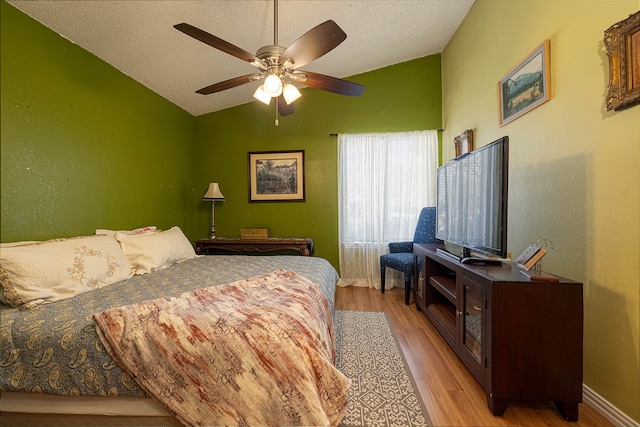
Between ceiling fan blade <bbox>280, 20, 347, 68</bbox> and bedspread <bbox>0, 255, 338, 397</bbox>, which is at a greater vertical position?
ceiling fan blade <bbox>280, 20, 347, 68</bbox>

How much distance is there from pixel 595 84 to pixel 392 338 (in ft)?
6.95

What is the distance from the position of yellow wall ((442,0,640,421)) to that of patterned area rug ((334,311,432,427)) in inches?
35.4

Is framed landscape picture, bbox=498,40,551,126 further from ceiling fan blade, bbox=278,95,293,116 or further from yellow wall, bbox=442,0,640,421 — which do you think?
ceiling fan blade, bbox=278,95,293,116

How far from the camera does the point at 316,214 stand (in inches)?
150

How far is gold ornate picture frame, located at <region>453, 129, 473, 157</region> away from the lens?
2854 millimetres

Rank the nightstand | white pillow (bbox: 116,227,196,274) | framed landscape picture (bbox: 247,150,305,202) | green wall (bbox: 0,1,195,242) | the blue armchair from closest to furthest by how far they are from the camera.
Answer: green wall (bbox: 0,1,195,242) → white pillow (bbox: 116,227,196,274) → the blue armchair → the nightstand → framed landscape picture (bbox: 247,150,305,202)

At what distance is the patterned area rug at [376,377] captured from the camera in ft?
4.62

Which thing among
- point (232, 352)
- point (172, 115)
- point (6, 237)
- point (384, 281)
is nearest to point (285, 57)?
point (232, 352)

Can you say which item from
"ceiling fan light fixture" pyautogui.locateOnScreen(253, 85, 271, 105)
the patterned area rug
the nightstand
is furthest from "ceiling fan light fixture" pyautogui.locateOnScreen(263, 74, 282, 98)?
the nightstand

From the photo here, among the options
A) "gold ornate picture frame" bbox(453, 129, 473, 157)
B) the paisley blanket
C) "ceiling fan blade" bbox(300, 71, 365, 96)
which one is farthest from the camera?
"gold ornate picture frame" bbox(453, 129, 473, 157)

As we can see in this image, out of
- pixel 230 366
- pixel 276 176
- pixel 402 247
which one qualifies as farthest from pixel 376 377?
pixel 276 176

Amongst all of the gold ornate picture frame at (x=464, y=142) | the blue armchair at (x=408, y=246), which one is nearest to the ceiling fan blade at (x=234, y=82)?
the gold ornate picture frame at (x=464, y=142)

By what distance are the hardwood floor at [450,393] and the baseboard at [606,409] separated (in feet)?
0.08

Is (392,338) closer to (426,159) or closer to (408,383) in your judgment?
(408,383)
